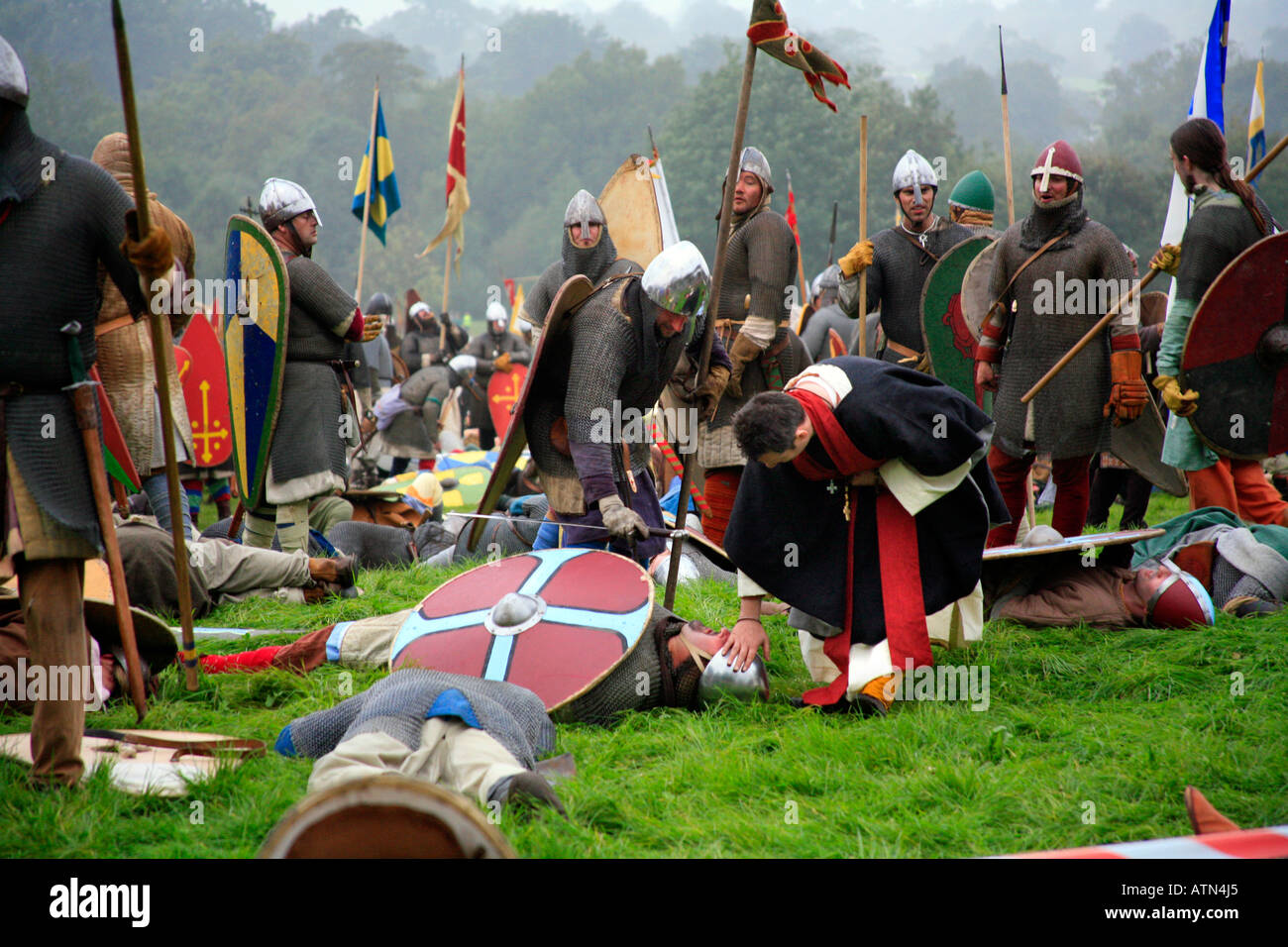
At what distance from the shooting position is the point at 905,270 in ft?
18.5

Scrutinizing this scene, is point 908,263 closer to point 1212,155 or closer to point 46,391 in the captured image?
point 1212,155

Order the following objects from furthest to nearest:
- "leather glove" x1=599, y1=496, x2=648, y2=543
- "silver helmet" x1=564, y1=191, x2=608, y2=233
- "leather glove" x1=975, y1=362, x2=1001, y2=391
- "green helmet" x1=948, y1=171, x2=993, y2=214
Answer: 1. "green helmet" x1=948, y1=171, x2=993, y2=214
2. "silver helmet" x1=564, y1=191, x2=608, y2=233
3. "leather glove" x1=975, y1=362, x2=1001, y2=391
4. "leather glove" x1=599, y1=496, x2=648, y2=543

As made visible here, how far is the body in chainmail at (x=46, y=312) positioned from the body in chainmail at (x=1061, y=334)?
341cm

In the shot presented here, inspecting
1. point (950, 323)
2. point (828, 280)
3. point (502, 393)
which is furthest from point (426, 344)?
point (950, 323)

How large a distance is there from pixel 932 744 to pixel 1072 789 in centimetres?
39

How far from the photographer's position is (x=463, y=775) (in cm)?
235

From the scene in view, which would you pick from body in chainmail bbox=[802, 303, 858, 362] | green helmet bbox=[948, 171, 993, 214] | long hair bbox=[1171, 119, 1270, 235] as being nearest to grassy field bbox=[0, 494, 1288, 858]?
long hair bbox=[1171, 119, 1270, 235]

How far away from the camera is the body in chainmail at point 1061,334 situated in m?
4.50

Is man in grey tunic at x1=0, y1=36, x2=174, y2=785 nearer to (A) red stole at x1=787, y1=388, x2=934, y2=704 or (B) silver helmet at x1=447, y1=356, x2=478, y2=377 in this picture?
(A) red stole at x1=787, y1=388, x2=934, y2=704

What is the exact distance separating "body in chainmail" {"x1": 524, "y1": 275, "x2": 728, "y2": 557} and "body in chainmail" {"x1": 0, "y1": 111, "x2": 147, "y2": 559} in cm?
150

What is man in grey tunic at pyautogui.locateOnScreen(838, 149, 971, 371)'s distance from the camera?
5.66 meters

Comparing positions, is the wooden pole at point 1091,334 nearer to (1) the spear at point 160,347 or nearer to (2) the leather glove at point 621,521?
(2) the leather glove at point 621,521
